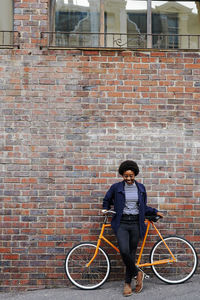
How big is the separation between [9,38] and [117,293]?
4.17 metres

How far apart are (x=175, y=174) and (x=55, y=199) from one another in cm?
187

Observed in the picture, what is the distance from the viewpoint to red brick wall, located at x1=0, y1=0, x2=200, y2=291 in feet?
18.6

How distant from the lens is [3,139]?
5.74m

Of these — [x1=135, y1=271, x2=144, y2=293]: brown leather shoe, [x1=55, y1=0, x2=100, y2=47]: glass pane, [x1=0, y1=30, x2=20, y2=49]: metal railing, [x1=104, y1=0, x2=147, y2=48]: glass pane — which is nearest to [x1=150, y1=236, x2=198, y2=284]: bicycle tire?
[x1=135, y1=271, x2=144, y2=293]: brown leather shoe

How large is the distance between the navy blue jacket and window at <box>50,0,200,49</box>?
2.32 metres

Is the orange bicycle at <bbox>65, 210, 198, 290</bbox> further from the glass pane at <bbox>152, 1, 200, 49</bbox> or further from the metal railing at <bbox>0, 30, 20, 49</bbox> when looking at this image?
the metal railing at <bbox>0, 30, 20, 49</bbox>

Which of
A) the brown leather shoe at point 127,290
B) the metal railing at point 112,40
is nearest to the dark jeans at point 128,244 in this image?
the brown leather shoe at point 127,290

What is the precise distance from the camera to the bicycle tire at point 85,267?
557 cm

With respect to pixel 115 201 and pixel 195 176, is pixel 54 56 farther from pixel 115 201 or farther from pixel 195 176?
pixel 195 176

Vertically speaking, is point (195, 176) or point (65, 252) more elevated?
point (195, 176)

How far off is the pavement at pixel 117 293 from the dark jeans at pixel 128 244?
0.30 m

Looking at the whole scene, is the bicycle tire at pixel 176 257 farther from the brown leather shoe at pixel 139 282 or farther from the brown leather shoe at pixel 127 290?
the brown leather shoe at pixel 127 290

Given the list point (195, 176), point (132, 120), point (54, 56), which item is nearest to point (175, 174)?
point (195, 176)

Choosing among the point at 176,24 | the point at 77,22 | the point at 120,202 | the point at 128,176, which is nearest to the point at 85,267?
the point at 120,202
